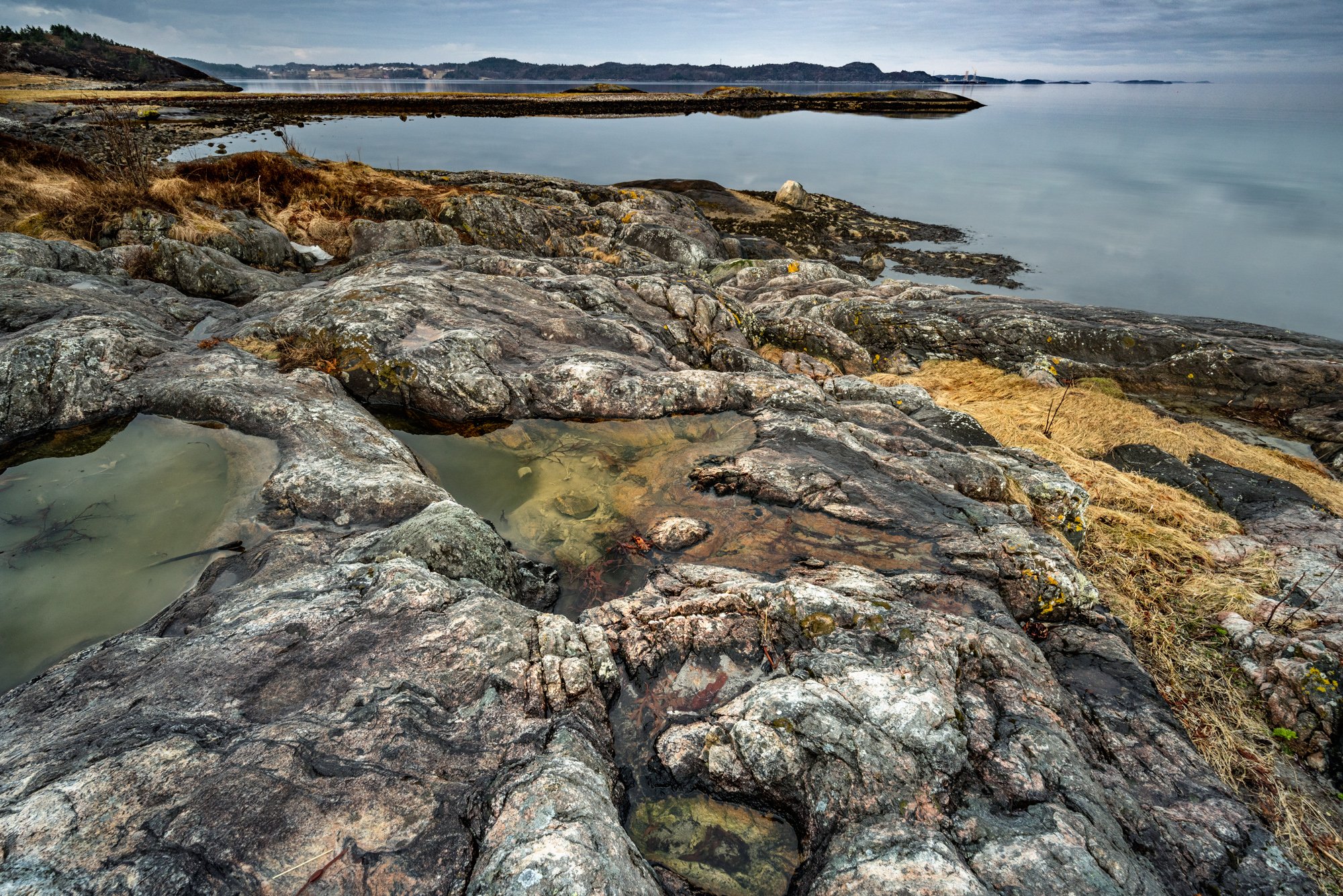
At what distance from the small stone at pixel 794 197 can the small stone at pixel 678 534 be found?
134 ft

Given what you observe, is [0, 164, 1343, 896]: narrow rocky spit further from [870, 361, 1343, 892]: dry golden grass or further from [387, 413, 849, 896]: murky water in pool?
[870, 361, 1343, 892]: dry golden grass

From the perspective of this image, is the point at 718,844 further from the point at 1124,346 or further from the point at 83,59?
the point at 83,59

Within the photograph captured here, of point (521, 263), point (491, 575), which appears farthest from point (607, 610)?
point (521, 263)

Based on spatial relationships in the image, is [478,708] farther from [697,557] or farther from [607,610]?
[697,557]

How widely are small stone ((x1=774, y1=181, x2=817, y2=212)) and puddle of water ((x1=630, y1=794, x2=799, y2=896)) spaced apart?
44.1 m

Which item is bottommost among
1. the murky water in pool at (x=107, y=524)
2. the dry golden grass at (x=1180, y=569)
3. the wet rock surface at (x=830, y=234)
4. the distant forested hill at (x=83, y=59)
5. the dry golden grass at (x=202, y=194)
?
the dry golden grass at (x=1180, y=569)

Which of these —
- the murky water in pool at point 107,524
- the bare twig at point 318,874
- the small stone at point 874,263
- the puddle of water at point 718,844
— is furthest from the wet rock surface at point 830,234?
the bare twig at point 318,874

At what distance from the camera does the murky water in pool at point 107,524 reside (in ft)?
16.8

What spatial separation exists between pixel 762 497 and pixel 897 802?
412cm

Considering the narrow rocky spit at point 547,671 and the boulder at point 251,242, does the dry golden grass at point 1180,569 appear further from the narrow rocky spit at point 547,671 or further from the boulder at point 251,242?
the boulder at point 251,242

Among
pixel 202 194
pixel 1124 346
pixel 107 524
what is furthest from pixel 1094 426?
pixel 202 194

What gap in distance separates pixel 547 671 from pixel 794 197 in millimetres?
44974

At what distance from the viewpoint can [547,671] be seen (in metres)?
4.77

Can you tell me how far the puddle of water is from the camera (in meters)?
4.07
